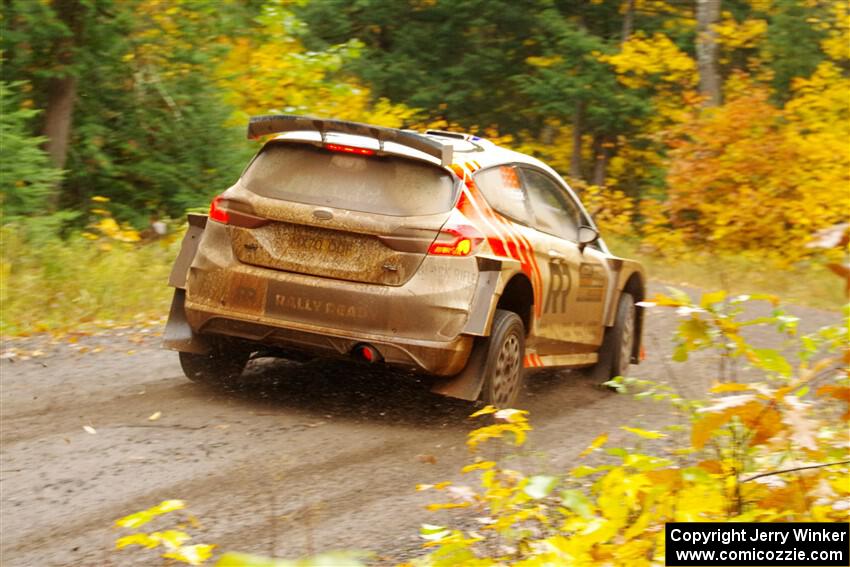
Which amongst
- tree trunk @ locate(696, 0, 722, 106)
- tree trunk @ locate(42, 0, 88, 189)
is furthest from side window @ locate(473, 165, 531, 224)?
tree trunk @ locate(696, 0, 722, 106)

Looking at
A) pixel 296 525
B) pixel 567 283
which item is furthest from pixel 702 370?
pixel 296 525

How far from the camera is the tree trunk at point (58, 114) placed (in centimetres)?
1712

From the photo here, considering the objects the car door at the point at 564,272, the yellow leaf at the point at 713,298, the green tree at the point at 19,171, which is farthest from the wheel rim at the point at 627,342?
the green tree at the point at 19,171

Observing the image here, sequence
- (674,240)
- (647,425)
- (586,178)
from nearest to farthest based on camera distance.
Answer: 1. (647,425)
2. (674,240)
3. (586,178)

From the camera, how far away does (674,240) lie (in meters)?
25.4

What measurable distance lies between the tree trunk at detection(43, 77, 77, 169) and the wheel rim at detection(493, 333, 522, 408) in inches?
423

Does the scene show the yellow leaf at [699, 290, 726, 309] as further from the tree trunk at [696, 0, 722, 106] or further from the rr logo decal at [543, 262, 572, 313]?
the tree trunk at [696, 0, 722, 106]

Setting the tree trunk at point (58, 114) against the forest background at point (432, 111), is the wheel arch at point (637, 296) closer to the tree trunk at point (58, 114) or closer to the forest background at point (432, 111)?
the forest background at point (432, 111)

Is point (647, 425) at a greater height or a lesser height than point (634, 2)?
lesser

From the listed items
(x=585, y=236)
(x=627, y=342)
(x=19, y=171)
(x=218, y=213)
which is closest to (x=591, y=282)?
(x=585, y=236)

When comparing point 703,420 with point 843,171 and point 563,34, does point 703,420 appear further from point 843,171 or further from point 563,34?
point 563,34

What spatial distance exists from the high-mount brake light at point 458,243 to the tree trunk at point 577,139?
24.7 metres

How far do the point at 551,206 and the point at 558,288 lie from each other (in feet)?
2.14

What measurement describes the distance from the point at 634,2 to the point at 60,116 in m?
17.9
